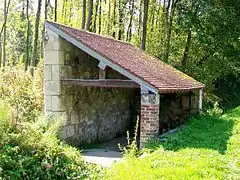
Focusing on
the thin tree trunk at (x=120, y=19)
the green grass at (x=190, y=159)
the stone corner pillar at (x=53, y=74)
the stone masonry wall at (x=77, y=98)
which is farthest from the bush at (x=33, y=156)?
the thin tree trunk at (x=120, y=19)

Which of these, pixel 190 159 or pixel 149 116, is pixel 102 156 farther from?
pixel 190 159

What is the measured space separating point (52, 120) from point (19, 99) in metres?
2.39

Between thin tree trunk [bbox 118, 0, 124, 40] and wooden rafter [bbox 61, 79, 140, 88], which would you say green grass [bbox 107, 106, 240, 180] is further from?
thin tree trunk [bbox 118, 0, 124, 40]

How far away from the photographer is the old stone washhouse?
9203 mm

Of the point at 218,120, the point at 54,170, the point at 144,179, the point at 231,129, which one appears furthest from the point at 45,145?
the point at 218,120

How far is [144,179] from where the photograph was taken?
6.09 m

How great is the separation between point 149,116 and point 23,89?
5.25m

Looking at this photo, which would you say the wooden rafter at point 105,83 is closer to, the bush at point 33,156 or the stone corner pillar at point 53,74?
the stone corner pillar at point 53,74

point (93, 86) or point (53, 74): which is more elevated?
point (53, 74)

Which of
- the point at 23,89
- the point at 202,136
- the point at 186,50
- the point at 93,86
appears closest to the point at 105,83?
the point at 93,86

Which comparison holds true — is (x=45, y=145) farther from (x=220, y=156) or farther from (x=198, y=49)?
(x=198, y=49)

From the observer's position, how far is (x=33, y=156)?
7.27m

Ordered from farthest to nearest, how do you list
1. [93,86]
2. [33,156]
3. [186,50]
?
[186,50] < [93,86] < [33,156]

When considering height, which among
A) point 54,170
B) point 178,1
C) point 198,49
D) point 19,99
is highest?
point 178,1
